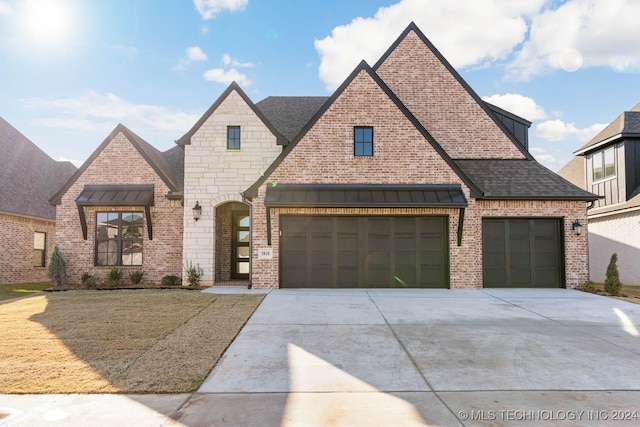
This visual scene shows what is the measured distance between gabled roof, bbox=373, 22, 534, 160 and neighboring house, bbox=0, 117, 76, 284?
16939 millimetres

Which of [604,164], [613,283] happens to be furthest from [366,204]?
[604,164]

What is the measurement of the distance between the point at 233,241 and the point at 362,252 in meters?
5.43

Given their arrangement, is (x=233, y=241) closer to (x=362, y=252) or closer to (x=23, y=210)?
(x=362, y=252)

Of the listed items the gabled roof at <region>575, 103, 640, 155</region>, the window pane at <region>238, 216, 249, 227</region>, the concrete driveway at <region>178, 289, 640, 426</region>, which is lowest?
the concrete driveway at <region>178, 289, 640, 426</region>

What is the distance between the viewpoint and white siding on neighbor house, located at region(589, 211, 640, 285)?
1675cm

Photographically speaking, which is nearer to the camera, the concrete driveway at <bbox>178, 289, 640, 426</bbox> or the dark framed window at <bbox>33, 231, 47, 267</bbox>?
the concrete driveway at <bbox>178, 289, 640, 426</bbox>

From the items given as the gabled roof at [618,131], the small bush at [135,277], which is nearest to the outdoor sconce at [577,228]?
the gabled roof at [618,131]

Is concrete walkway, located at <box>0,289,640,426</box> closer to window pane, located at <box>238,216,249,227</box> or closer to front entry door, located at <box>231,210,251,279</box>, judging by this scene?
front entry door, located at <box>231,210,251,279</box>

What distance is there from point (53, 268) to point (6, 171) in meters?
7.53

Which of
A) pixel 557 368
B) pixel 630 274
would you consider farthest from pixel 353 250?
pixel 630 274

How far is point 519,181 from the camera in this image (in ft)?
46.0

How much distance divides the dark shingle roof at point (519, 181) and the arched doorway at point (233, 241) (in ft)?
29.2

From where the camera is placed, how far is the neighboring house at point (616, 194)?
55.8 ft

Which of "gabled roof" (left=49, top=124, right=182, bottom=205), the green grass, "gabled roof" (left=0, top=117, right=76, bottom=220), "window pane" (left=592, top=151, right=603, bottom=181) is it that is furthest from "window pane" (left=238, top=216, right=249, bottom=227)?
"window pane" (left=592, top=151, right=603, bottom=181)
